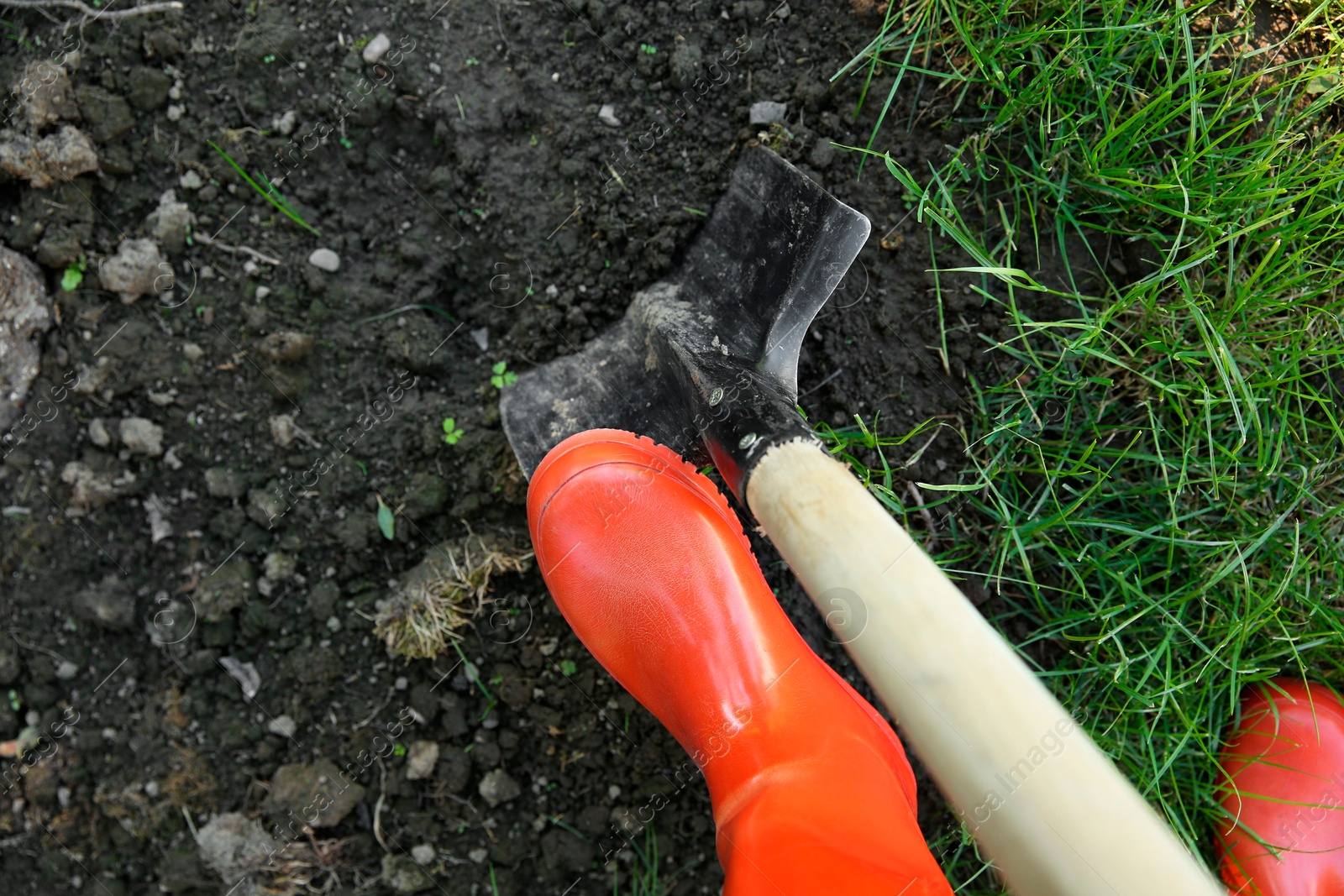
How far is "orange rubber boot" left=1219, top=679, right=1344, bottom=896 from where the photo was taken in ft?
5.64

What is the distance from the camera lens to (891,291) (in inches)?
70.7

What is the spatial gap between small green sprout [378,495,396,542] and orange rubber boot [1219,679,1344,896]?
2.04 metres

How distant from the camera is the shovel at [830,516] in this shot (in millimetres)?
1033

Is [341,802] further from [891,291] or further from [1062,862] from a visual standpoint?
[891,291]

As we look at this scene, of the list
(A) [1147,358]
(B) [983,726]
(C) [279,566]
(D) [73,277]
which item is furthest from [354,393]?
(A) [1147,358]

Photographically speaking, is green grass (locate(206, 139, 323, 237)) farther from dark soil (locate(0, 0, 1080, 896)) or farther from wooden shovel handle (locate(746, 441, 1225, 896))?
wooden shovel handle (locate(746, 441, 1225, 896))

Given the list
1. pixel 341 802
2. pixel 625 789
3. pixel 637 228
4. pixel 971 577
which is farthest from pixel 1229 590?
pixel 341 802

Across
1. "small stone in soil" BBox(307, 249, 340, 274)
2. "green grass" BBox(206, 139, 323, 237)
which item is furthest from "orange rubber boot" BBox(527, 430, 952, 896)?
"green grass" BBox(206, 139, 323, 237)

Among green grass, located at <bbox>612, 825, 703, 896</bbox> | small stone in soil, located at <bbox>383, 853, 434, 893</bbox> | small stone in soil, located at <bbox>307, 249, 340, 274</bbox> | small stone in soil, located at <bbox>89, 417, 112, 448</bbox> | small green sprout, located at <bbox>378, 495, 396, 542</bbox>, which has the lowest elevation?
small stone in soil, located at <bbox>383, 853, 434, 893</bbox>

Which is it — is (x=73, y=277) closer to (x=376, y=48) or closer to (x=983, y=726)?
(x=376, y=48)

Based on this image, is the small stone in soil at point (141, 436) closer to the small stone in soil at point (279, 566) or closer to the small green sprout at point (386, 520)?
the small stone in soil at point (279, 566)

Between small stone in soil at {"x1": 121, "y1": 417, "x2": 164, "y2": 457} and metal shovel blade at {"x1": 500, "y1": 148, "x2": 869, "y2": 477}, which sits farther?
small stone in soil at {"x1": 121, "y1": 417, "x2": 164, "y2": 457}

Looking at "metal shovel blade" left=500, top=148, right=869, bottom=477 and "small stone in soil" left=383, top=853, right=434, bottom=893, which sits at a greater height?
"metal shovel blade" left=500, top=148, right=869, bottom=477

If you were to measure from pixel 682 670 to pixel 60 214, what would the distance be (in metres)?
1.87
